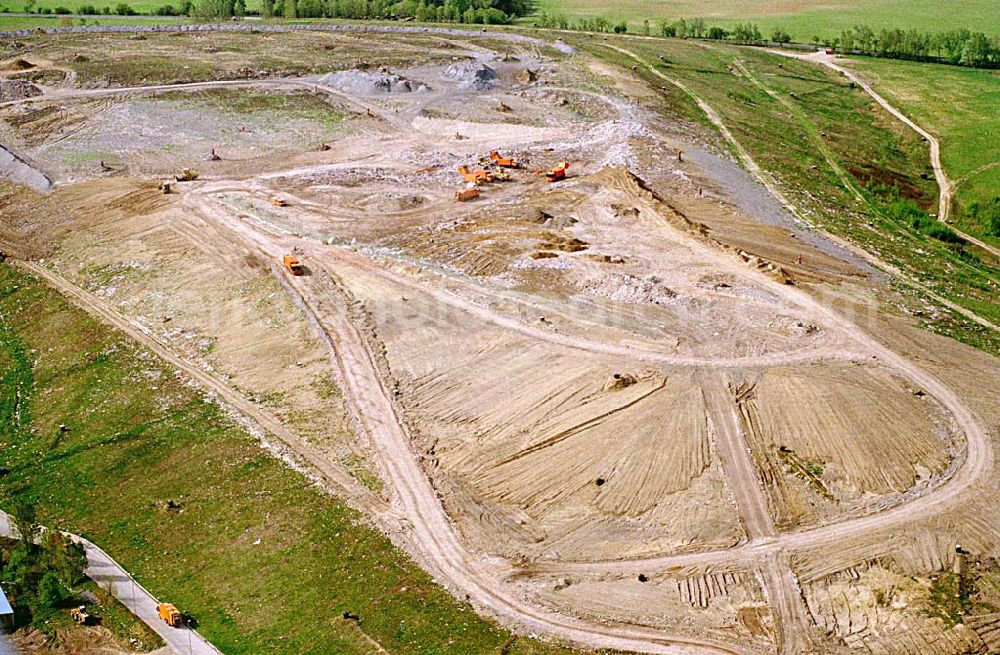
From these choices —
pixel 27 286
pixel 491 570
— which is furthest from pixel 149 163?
pixel 491 570

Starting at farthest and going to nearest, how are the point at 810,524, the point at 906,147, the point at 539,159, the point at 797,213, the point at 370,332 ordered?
the point at 906,147 < the point at 539,159 < the point at 797,213 < the point at 370,332 < the point at 810,524

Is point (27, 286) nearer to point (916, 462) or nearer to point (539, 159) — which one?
point (539, 159)

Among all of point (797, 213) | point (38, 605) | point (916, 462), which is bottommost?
point (38, 605)

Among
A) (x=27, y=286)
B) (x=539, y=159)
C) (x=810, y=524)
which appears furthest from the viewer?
(x=539, y=159)

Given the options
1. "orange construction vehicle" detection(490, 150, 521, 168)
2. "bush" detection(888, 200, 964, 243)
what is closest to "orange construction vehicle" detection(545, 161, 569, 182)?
"orange construction vehicle" detection(490, 150, 521, 168)

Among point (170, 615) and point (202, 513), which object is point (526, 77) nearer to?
point (202, 513)

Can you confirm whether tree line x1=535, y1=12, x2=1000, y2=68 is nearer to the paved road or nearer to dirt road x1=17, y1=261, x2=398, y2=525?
dirt road x1=17, y1=261, x2=398, y2=525

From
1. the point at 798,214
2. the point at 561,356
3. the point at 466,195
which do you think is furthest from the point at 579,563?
the point at 798,214
